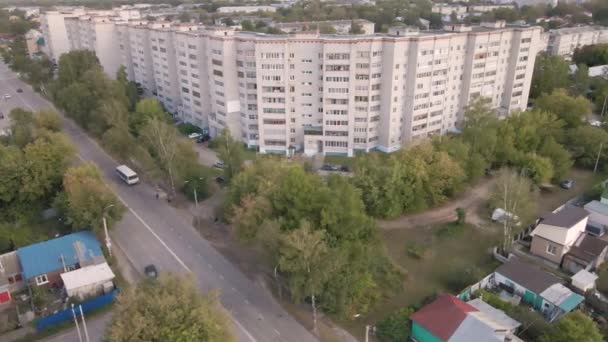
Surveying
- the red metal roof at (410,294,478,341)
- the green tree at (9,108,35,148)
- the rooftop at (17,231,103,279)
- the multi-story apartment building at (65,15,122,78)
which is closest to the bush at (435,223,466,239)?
the red metal roof at (410,294,478,341)

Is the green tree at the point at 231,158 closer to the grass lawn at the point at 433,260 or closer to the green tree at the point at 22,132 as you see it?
the grass lawn at the point at 433,260

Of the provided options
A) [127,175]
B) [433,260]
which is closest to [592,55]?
[433,260]

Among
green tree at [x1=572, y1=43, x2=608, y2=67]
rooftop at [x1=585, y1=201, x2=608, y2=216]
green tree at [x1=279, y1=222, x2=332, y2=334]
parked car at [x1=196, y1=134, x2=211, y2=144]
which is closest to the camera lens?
green tree at [x1=279, y1=222, x2=332, y2=334]

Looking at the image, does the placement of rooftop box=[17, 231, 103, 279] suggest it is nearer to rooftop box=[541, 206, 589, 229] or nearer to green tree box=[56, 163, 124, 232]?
green tree box=[56, 163, 124, 232]

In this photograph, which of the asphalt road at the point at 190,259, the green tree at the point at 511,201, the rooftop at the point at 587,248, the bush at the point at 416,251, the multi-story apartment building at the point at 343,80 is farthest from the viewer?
the multi-story apartment building at the point at 343,80

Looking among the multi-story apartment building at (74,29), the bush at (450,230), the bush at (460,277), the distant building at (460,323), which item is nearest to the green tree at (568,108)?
the bush at (450,230)

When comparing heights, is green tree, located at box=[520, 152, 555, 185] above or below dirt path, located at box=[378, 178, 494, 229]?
above
